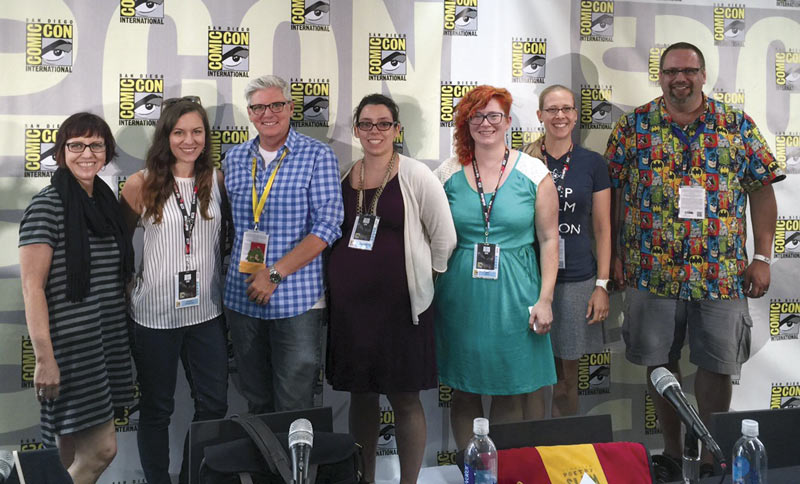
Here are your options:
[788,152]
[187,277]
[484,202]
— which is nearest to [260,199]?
[187,277]

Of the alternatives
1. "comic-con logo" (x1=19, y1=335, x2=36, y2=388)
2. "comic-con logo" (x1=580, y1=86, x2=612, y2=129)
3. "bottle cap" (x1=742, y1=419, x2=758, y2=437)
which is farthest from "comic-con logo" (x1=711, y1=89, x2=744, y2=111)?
"comic-con logo" (x1=19, y1=335, x2=36, y2=388)

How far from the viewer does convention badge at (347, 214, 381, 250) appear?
2637 mm

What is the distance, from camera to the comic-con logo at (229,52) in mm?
3139

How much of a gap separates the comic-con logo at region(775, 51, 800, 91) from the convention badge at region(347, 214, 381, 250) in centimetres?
247

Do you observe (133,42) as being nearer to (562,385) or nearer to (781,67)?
(562,385)

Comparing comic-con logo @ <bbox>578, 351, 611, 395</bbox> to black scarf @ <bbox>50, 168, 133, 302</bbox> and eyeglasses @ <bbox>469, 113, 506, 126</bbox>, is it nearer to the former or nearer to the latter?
eyeglasses @ <bbox>469, 113, 506, 126</bbox>

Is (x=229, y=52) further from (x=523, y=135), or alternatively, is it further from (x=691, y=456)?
(x=691, y=456)

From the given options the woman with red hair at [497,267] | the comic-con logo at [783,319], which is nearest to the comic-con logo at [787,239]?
the comic-con logo at [783,319]

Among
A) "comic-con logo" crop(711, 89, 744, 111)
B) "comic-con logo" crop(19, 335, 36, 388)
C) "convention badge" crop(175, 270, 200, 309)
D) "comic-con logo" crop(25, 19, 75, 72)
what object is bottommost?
"comic-con logo" crop(19, 335, 36, 388)

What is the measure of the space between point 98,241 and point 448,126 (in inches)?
68.2

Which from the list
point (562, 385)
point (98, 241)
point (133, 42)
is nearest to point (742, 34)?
point (562, 385)

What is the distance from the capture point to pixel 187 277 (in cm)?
265

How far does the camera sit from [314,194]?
2635mm

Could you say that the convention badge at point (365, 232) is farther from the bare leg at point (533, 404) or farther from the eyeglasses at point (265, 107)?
the bare leg at point (533, 404)
